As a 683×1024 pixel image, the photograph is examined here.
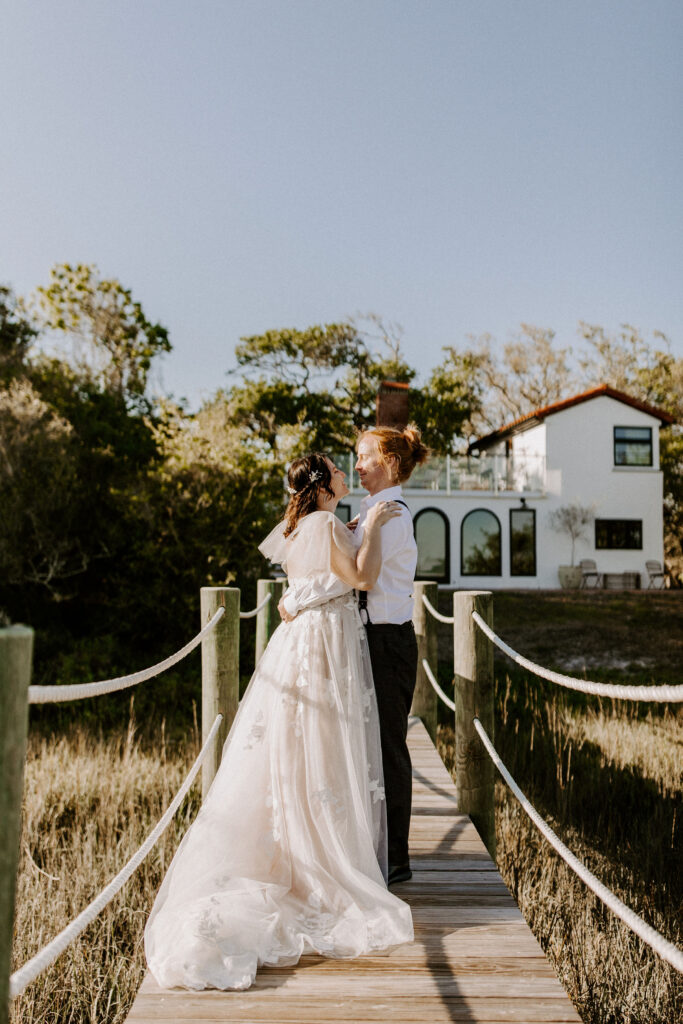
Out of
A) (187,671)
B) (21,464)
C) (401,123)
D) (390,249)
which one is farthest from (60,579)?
(390,249)

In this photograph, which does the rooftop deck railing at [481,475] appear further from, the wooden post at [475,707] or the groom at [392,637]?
the groom at [392,637]

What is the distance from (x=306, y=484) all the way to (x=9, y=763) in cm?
216

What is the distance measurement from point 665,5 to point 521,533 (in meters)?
15.2

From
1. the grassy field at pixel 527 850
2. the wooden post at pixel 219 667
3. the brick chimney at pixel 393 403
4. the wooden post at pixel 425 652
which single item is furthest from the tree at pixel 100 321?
the wooden post at pixel 219 667

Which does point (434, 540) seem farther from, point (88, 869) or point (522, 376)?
point (88, 869)

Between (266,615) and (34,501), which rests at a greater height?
(34,501)

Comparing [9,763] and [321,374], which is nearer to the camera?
[9,763]

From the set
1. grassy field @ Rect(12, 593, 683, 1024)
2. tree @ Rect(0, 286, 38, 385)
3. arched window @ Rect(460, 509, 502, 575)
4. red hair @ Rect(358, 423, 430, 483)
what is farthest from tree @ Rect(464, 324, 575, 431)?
red hair @ Rect(358, 423, 430, 483)

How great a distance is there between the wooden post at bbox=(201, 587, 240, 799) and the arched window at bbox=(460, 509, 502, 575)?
19.8m

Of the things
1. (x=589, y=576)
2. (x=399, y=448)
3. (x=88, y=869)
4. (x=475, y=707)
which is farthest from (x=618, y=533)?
(x=399, y=448)

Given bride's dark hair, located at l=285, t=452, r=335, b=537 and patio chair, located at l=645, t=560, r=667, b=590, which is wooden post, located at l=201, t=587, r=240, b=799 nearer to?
bride's dark hair, located at l=285, t=452, r=335, b=537

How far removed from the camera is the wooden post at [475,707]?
11.0 ft

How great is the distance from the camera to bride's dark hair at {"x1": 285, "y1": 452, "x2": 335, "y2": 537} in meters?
3.05

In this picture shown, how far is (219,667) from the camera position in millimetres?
3607
